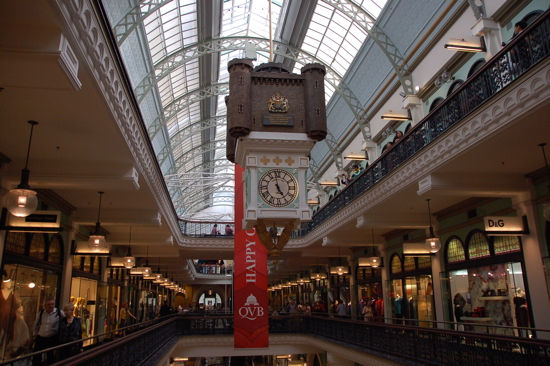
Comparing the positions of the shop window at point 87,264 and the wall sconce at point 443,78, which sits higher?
the wall sconce at point 443,78

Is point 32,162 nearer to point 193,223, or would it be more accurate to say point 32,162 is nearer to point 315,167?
point 193,223

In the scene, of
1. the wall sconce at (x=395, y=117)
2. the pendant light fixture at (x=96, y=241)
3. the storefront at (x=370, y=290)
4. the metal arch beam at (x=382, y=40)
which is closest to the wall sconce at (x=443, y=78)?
the metal arch beam at (x=382, y=40)

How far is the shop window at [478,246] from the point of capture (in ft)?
41.8

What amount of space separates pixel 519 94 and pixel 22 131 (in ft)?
27.3

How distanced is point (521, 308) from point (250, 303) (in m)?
8.58

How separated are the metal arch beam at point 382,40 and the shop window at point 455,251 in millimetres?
6490

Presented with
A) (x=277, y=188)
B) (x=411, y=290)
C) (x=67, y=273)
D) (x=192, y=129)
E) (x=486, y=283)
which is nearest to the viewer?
(x=277, y=188)

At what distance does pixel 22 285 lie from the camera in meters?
10.4

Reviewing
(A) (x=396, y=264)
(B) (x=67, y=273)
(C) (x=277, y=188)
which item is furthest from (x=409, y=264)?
(B) (x=67, y=273)

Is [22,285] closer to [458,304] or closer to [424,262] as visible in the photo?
[458,304]

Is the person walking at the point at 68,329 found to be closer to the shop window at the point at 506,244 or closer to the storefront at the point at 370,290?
the shop window at the point at 506,244

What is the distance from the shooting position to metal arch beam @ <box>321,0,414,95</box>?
18109 mm

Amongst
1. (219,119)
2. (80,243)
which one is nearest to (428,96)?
(80,243)

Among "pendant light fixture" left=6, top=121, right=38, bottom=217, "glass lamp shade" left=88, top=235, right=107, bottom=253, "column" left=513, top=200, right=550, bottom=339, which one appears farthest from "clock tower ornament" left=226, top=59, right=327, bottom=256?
"column" left=513, top=200, right=550, bottom=339
